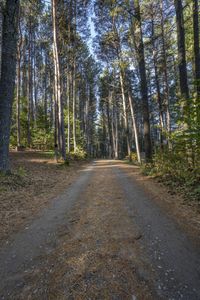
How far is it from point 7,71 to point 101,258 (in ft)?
25.3

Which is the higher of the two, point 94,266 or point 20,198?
point 20,198

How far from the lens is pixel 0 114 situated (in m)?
8.20

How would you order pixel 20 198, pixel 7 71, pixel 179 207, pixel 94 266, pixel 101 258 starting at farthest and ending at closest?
1. pixel 7 71
2. pixel 20 198
3. pixel 179 207
4. pixel 101 258
5. pixel 94 266

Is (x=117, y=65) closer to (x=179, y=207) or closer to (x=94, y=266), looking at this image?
(x=179, y=207)

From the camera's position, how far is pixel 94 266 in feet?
9.16

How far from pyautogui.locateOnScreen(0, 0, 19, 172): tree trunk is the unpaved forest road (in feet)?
14.4

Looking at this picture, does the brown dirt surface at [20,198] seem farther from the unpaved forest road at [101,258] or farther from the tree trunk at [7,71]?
the tree trunk at [7,71]

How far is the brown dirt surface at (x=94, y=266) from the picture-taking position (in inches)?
92.2

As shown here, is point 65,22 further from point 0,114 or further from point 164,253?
point 164,253

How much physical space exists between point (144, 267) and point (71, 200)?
12.8 feet

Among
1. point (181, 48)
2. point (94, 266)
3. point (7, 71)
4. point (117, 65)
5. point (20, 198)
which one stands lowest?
point (94, 266)

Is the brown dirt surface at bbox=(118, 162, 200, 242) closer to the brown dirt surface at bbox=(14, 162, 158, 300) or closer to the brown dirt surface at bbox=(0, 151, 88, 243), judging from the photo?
the brown dirt surface at bbox=(14, 162, 158, 300)

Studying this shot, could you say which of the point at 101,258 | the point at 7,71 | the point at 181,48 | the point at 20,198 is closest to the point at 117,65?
the point at 181,48

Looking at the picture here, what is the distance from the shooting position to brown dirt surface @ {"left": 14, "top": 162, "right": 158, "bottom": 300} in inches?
92.2
